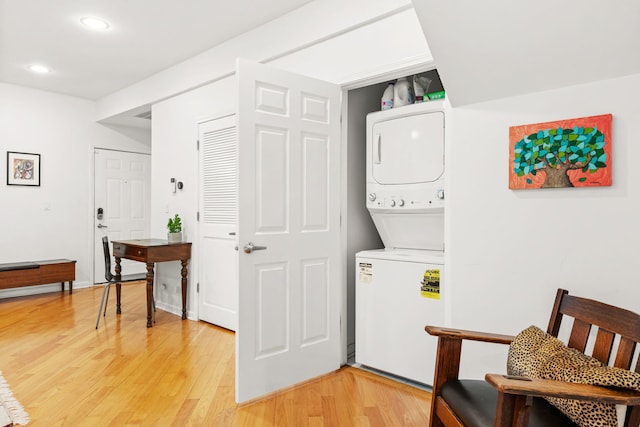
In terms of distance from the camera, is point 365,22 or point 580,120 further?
point 365,22

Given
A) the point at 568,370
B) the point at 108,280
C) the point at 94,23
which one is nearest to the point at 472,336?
the point at 568,370

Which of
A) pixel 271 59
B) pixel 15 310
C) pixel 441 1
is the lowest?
pixel 15 310

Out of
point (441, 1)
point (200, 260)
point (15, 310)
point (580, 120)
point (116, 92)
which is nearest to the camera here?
point (441, 1)

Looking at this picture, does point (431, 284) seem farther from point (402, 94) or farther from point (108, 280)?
point (108, 280)

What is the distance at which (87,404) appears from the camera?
7.86ft

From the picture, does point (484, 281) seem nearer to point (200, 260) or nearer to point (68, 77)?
point (200, 260)

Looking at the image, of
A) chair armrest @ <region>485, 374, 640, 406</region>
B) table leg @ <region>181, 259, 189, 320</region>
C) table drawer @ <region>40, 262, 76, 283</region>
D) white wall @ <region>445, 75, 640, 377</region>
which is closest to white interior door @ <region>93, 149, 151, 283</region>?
table drawer @ <region>40, 262, 76, 283</region>

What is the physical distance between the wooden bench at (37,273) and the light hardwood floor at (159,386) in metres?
1.11

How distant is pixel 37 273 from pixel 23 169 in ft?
4.51

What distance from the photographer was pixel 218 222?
409cm

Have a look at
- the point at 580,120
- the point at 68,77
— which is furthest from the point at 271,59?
the point at 68,77

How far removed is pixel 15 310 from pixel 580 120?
553cm

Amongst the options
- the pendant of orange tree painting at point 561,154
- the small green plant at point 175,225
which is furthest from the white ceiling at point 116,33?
the pendant of orange tree painting at point 561,154

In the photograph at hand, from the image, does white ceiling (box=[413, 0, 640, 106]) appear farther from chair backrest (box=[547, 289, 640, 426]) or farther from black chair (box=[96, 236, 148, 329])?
black chair (box=[96, 236, 148, 329])
